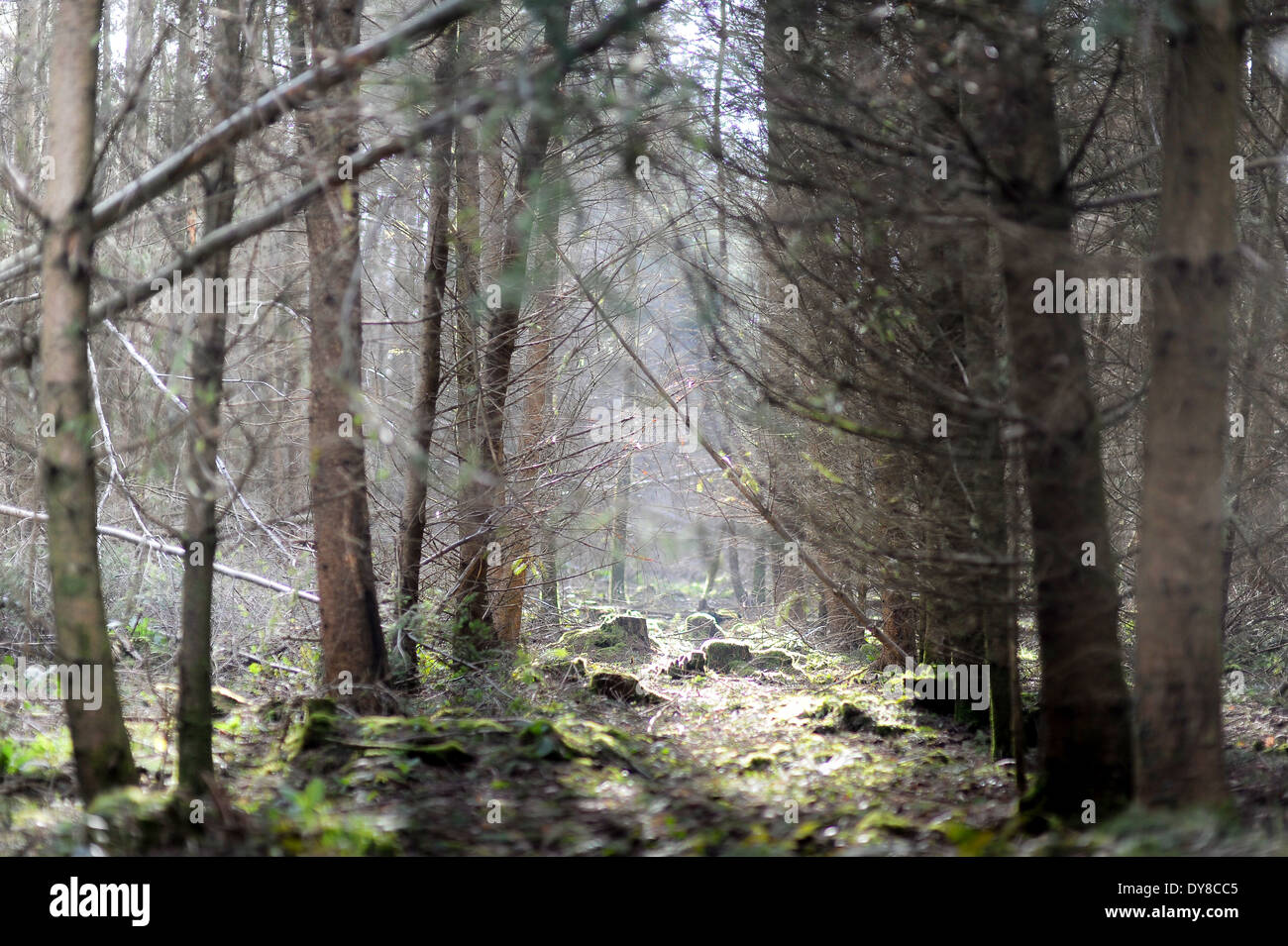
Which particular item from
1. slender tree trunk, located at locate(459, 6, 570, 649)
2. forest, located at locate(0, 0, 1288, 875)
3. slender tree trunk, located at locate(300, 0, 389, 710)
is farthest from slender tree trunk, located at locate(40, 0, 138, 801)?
slender tree trunk, located at locate(459, 6, 570, 649)

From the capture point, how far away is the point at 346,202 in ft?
19.9

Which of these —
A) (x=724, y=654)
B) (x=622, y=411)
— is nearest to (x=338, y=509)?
(x=622, y=411)

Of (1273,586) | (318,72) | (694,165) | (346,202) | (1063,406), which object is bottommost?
(1273,586)

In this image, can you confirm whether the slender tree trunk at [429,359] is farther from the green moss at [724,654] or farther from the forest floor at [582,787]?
the green moss at [724,654]

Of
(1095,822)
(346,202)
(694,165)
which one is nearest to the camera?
(1095,822)

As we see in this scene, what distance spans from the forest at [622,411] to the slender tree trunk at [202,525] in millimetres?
30

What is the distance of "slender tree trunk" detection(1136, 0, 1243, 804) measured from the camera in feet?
14.0

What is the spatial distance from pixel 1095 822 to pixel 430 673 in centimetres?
621

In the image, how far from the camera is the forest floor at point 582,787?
164 inches

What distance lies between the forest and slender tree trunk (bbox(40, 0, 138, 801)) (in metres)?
0.02

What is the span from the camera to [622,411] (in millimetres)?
11477

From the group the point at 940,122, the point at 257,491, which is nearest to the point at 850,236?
the point at 940,122

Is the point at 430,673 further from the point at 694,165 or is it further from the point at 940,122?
the point at 940,122

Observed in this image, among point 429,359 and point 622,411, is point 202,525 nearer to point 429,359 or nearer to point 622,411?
point 429,359
